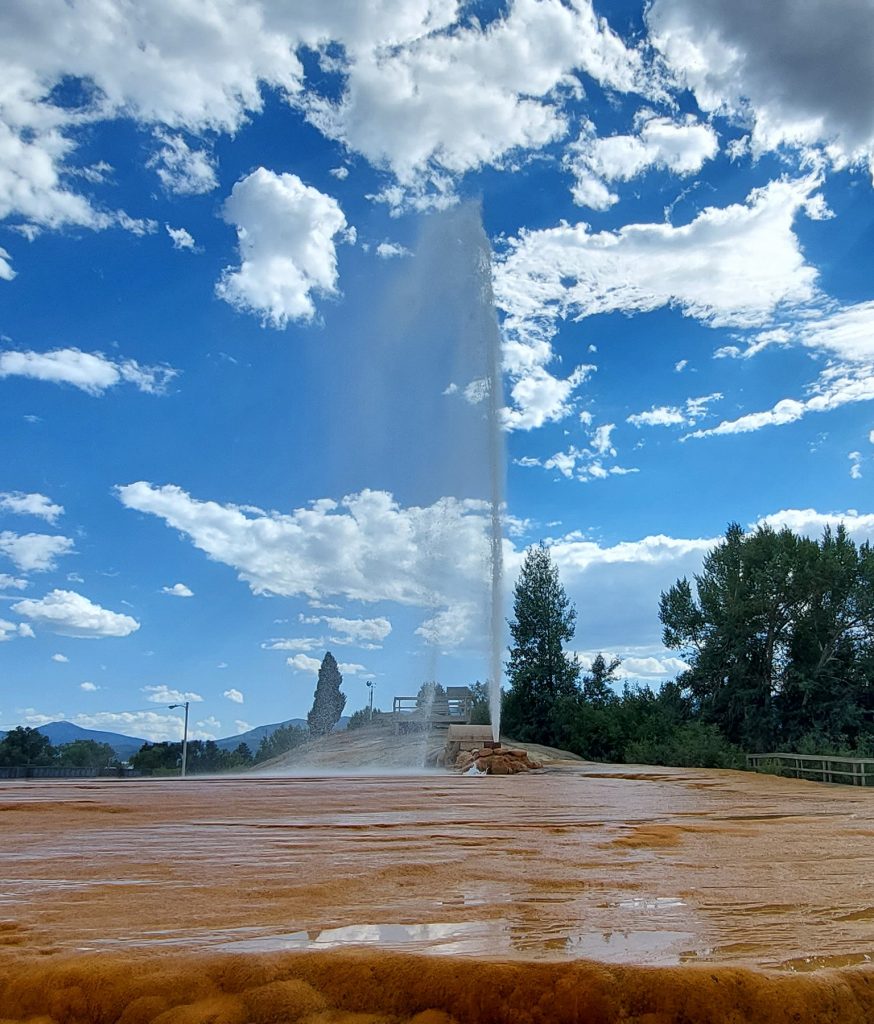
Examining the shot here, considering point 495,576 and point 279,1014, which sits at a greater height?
point 495,576

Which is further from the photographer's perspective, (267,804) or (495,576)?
(495,576)

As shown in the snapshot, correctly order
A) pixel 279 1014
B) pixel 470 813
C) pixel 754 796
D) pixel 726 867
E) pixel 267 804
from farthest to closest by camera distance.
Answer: pixel 754 796
pixel 267 804
pixel 470 813
pixel 726 867
pixel 279 1014

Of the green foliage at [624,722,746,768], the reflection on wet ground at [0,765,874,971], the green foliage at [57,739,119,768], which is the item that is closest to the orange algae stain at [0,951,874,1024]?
the reflection on wet ground at [0,765,874,971]

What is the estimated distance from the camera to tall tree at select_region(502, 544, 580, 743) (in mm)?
43531

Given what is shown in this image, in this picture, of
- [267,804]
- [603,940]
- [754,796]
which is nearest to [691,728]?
[754,796]

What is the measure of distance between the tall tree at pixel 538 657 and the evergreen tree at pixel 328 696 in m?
11.8

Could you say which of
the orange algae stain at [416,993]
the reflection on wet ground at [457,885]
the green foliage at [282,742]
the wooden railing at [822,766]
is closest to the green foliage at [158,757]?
the green foliage at [282,742]

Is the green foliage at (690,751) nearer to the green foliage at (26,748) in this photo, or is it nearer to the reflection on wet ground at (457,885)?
the reflection on wet ground at (457,885)

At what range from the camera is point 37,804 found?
7.75 meters

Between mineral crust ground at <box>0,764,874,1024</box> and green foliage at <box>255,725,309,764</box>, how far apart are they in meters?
36.2

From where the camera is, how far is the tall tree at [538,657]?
1714 inches

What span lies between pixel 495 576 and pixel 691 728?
14036 mm

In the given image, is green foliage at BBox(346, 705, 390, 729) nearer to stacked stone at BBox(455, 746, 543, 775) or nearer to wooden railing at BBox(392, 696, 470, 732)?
wooden railing at BBox(392, 696, 470, 732)

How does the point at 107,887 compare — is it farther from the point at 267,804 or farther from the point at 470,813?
the point at 267,804
